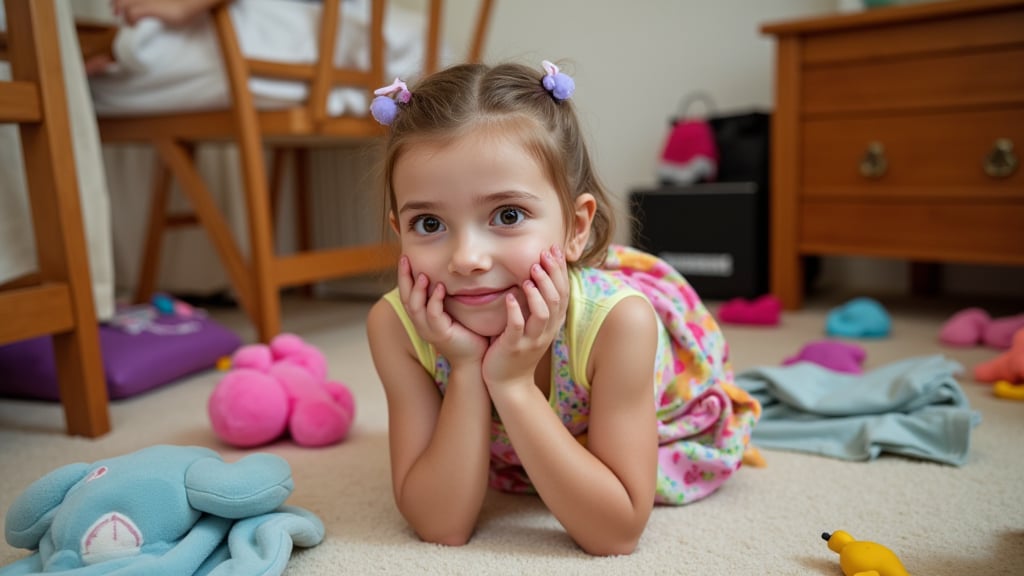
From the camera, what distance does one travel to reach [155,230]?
6.47 ft

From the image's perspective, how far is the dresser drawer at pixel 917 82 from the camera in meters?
1.65

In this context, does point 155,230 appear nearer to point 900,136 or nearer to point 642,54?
point 642,54

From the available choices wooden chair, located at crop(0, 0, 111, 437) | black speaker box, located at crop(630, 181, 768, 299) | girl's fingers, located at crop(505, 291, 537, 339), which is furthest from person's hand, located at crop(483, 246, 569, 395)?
black speaker box, located at crop(630, 181, 768, 299)

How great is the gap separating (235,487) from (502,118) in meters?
0.40

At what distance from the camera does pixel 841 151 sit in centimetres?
187

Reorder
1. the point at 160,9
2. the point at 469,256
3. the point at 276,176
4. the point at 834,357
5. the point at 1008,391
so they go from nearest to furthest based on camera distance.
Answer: the point at 469,256, the point at 1008,391, the point at 834,357, the point at 160,9, the point at 276,176

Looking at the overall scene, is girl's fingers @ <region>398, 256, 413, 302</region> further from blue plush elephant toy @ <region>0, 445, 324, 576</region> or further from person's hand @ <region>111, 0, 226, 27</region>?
person's hand @ <region>111, 0, 226, 27</region>

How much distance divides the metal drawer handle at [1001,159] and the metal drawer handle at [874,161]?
201 mm

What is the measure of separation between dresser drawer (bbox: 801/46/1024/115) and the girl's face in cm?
136

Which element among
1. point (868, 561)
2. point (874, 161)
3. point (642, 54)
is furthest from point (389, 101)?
point (642, 54)

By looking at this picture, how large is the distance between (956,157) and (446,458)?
1.45 m

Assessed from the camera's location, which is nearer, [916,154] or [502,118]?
[502,118]

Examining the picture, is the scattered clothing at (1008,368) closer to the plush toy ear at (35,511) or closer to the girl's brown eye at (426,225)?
the girl's brown eye at (426,225)

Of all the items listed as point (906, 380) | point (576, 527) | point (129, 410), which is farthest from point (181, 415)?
point (906, 380)
